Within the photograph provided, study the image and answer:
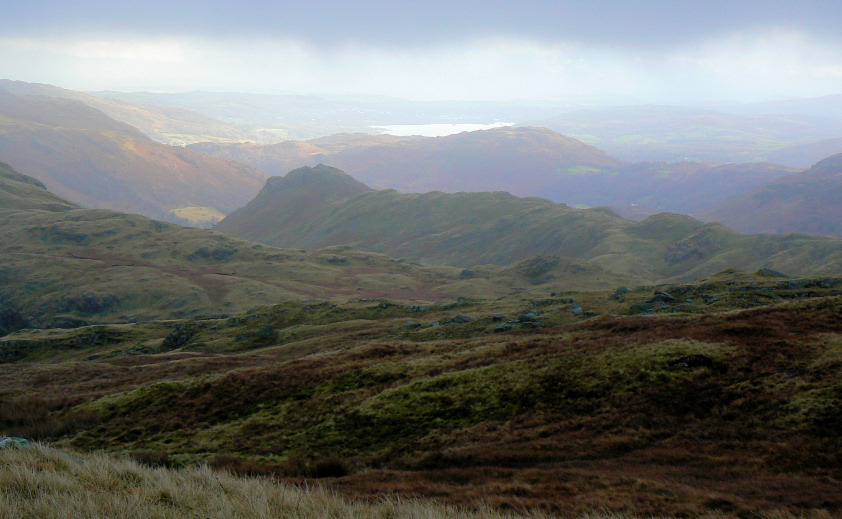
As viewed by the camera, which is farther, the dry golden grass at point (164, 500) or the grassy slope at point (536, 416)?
the grassy slope at point (536, 416)

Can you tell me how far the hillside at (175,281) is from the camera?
139 metres

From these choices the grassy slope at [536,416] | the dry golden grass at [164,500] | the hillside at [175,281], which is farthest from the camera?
the hillside at [175,281]

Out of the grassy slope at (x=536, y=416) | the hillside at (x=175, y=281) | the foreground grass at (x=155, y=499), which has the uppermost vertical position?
the foreground grass at (x=155, y=499)

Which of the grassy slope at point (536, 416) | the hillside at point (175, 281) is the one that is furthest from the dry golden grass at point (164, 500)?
the hillside at point (175, 281)

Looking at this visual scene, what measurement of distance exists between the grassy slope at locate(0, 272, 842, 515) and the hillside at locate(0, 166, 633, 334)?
107 metres

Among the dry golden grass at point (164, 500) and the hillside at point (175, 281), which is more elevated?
the dry golden grass at point (164, 500)

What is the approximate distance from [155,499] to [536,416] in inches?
573

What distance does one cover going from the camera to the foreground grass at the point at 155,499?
970cm

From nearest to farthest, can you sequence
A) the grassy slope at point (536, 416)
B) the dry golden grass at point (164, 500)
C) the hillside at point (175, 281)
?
the dry golden grass at point (164, 500) → the grassy slope at point (536, 416) → the hillside at point (175, 281)

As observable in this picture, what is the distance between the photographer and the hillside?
138812 mm

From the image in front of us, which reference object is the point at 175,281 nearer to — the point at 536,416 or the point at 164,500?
the point at 536,416

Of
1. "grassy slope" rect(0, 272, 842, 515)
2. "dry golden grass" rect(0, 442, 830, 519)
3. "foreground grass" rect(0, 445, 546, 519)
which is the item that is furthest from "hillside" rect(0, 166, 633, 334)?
"dry golden grass" rect(0, 442, 830, 519)

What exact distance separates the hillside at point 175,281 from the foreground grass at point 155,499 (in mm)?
126284

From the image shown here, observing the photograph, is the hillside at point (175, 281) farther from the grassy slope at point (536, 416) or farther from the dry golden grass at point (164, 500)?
the dry golden grass at point (164, 500)
